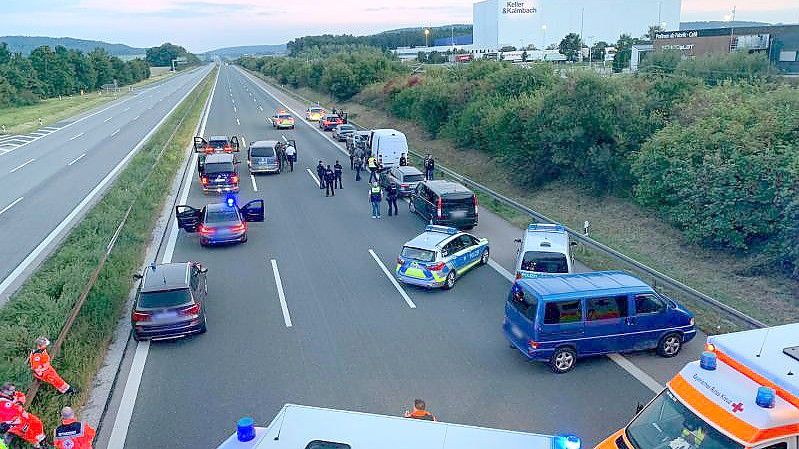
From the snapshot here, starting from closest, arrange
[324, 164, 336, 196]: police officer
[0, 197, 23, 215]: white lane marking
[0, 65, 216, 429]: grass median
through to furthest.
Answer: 1. [0, 65, 216, 429]: grass median
2. [0, 197, 23, 215]: white lane marking
3. [324, 164, 336, 196]: police officer

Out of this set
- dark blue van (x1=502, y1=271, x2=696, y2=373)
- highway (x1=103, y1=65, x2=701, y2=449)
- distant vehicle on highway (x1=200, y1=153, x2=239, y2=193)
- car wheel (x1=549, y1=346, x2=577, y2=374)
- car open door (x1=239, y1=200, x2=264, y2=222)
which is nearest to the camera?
highway (x1=103, y1=65, x2=701, y2=449)

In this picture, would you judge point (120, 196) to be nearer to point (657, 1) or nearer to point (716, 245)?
point (716, 245)

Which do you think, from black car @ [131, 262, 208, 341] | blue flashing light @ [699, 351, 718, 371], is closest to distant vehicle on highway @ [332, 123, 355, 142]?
black car @ [131, 262, 208, 341]

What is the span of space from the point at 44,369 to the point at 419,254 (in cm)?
845

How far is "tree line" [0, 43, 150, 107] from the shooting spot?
258ft

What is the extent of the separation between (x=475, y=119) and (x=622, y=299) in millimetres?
24379

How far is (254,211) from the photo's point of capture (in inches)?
846

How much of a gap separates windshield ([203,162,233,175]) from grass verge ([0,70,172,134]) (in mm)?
37155

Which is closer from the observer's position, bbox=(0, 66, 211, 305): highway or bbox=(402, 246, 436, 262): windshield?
bbox=(402, 246, 436, 262): windshield

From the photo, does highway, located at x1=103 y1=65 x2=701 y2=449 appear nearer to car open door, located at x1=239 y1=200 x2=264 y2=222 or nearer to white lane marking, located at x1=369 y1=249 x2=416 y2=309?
white lane marking, located at x1=369 y1=249 x2=416 y2=309

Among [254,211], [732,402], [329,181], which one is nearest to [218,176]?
[329,181]

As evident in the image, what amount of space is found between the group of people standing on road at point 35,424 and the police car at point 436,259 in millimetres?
8224

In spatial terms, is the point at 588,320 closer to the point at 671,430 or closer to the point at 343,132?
the point at 671,430

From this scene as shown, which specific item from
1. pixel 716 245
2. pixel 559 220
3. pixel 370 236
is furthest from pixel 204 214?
pixel 716 245
